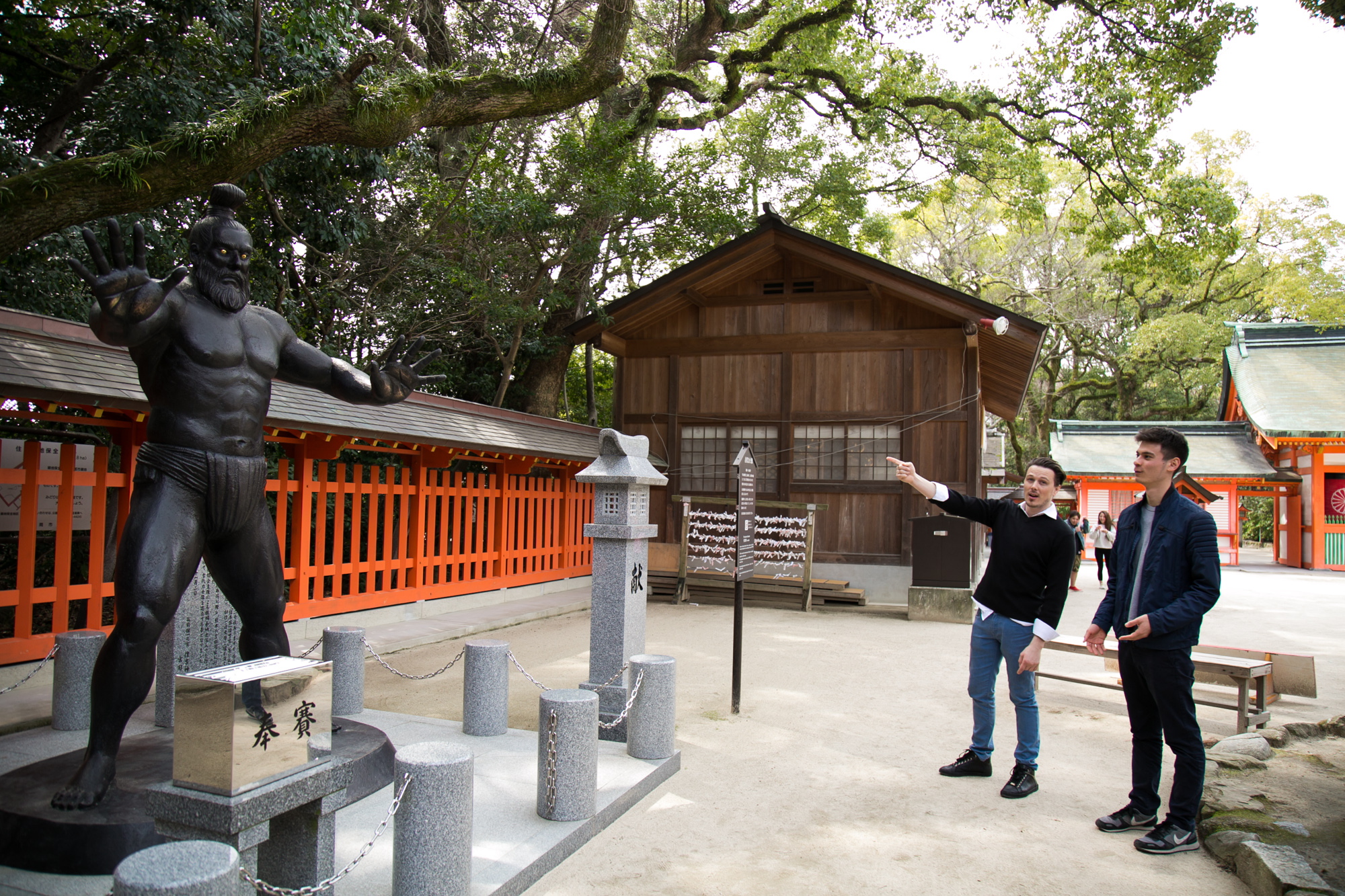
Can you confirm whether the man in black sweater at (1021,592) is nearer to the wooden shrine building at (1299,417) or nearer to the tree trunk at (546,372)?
the tree trunk at (546,372)

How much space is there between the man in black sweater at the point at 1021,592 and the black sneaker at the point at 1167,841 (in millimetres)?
770

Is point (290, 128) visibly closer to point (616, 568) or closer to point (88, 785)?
point (616, 568)

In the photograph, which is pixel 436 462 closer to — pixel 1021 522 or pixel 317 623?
pixel 317 623

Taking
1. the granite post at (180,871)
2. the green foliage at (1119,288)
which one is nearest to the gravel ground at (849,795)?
the granite post at (180,871)

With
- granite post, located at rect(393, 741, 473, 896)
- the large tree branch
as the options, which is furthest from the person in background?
granite post, located at rect(393, 741, 473, 896)

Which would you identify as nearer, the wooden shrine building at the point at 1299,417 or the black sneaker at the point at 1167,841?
the black sneaker at the point at 1167,841

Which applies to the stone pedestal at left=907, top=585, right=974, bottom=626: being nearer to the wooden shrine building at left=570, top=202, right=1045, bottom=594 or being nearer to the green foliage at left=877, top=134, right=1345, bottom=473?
the wooden shrine building at left=570, top=202, right=1045, bottom=594

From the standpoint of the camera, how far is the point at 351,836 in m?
3.66

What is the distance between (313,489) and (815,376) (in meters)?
8.47

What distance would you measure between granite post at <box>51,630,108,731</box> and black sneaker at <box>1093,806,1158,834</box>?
6.11 meters

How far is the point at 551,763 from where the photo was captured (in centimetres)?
396

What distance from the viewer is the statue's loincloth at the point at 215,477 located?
11.8 feet

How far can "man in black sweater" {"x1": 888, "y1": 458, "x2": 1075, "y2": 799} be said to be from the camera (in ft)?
14.8

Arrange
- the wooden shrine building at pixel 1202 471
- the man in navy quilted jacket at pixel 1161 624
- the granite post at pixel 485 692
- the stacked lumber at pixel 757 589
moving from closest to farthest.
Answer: the man in navy quilted jacket at pixel 1161 624, the granite post at pixel 485 692, the stacked lumber at pixel 757 589, the wooden shrine building at pixel 1202 471
